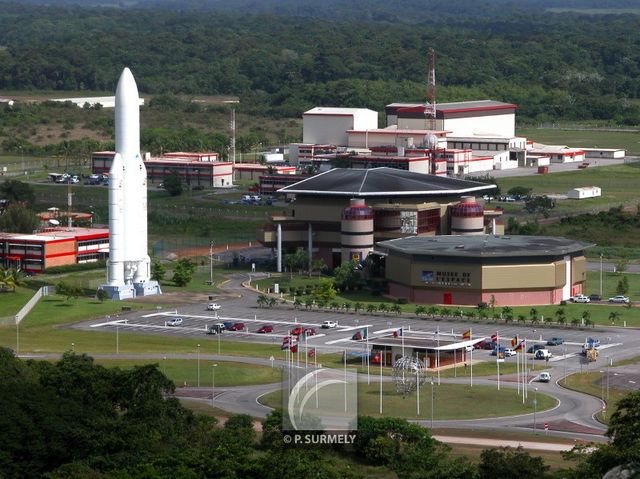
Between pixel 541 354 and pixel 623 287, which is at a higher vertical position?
pixel 623 287

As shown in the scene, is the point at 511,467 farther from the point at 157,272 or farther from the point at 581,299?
the point at 157,272

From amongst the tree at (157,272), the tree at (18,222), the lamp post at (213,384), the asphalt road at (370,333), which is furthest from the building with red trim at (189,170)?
the lamp post at (213,384)

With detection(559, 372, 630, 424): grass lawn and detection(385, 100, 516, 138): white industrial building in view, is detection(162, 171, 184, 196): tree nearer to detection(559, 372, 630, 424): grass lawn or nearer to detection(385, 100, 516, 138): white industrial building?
detection(385, 100, 516, 138): white industrial building

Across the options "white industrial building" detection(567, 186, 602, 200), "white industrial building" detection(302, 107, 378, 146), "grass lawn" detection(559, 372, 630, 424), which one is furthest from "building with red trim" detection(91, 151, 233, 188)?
"grass lawn" detection(559, 372, 630, 424)

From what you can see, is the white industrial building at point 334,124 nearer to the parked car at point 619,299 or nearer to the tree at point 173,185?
the tree at point 173,185

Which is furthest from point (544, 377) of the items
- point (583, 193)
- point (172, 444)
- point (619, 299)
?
point (583, 193)

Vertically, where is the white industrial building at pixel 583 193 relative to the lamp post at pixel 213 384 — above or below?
above

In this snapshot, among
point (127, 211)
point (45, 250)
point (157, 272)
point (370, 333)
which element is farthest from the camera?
point (45, 250)
